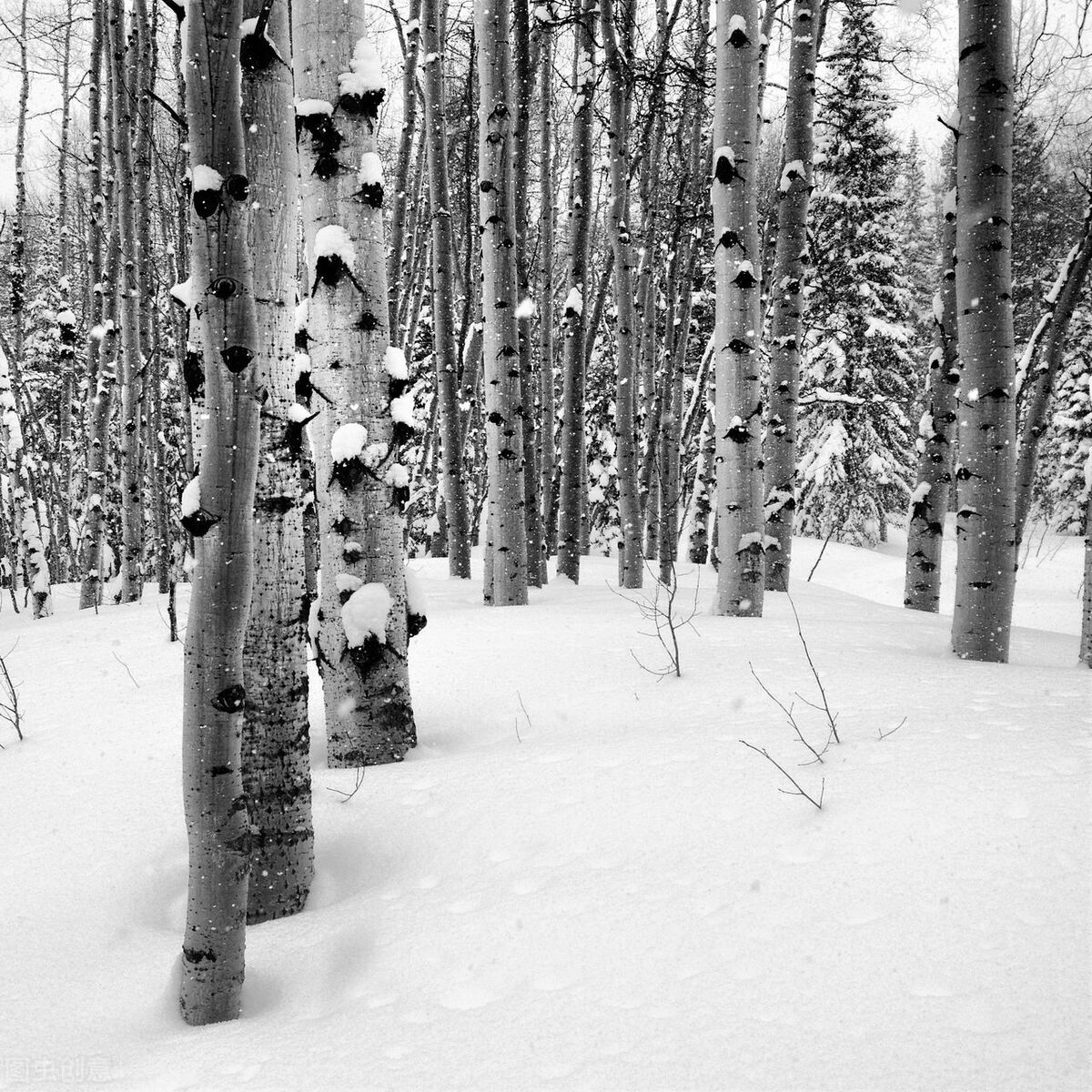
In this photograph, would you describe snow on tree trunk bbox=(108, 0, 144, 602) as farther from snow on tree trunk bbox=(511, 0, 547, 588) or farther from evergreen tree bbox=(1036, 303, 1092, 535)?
evergreen tree bbox=(1036, 303, 1092, 535)

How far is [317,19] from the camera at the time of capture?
2.90 meters

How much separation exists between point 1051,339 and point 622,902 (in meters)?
7.49

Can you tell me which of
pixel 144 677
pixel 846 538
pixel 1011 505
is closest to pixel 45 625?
pixel 144 677

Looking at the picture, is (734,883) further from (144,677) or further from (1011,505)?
(144,677)

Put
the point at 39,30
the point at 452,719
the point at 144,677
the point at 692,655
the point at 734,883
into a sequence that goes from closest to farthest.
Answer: the point at 734,883 → the point at 452,719 → the point at 692,655 → the point at 144,677 → the point at 39,30

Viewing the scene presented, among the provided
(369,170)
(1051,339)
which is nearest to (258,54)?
(369,170)

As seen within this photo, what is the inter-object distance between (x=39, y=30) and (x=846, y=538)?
2120cm

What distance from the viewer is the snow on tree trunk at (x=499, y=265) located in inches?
217

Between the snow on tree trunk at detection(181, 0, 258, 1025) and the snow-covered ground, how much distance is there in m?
0.29

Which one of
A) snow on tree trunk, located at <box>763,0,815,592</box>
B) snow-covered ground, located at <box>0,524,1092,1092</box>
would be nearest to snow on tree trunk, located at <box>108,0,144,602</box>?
snow-covered ground, located at <box>0,524,1092,1092</box>

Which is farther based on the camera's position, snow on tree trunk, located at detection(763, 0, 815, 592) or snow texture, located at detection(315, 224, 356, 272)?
snow on tree trunk, located at detection(763, 0, 815, 592)

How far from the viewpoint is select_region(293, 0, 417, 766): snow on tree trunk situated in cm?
288

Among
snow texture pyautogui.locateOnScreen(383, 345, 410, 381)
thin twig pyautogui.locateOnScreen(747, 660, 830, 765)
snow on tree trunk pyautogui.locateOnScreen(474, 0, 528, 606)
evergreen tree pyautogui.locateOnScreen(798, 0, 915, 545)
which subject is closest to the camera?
thin twig pyautogui.locateOnScreen(747, 660, 830, 765)

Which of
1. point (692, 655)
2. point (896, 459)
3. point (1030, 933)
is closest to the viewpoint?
point (1030, 933)
